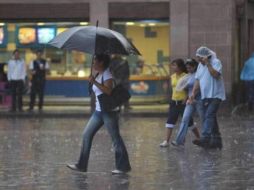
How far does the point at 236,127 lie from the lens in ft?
58.1

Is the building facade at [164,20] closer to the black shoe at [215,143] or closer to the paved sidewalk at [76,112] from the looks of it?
the paved sidewalk at [76,112]

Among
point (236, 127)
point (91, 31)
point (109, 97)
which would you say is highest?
point (91, 31)

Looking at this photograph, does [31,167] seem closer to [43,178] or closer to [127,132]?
[43,178]

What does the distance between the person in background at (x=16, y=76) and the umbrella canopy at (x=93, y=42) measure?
12657 millimetres

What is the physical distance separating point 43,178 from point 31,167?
1.04 m

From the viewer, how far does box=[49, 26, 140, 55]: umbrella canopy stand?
987cm

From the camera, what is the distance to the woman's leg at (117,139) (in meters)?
10.2

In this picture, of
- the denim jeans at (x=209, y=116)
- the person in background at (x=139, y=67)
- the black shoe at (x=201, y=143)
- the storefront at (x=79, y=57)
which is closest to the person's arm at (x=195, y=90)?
the denim jeans at (x=209, y=116)

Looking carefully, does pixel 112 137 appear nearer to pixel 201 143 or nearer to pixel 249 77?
pixel 201 143

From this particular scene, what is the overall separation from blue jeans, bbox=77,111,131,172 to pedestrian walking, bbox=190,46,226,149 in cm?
290

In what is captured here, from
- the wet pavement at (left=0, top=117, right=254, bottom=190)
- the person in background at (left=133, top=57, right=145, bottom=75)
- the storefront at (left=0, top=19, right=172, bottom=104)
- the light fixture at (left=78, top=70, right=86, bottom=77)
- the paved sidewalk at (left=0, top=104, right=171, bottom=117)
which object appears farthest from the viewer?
the light fixture at (left=78, top=70, right=86, bottom=77)

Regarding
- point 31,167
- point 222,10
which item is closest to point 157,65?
point 222,10

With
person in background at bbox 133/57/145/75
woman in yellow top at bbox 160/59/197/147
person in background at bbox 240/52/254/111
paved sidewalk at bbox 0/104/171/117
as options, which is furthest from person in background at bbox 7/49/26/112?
woman in yellow top at bbox 160/59/197/147

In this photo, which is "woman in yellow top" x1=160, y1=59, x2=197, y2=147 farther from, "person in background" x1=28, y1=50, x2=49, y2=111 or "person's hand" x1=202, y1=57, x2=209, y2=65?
"person in background" x1=28, y1=50, x2=49, y2=111
